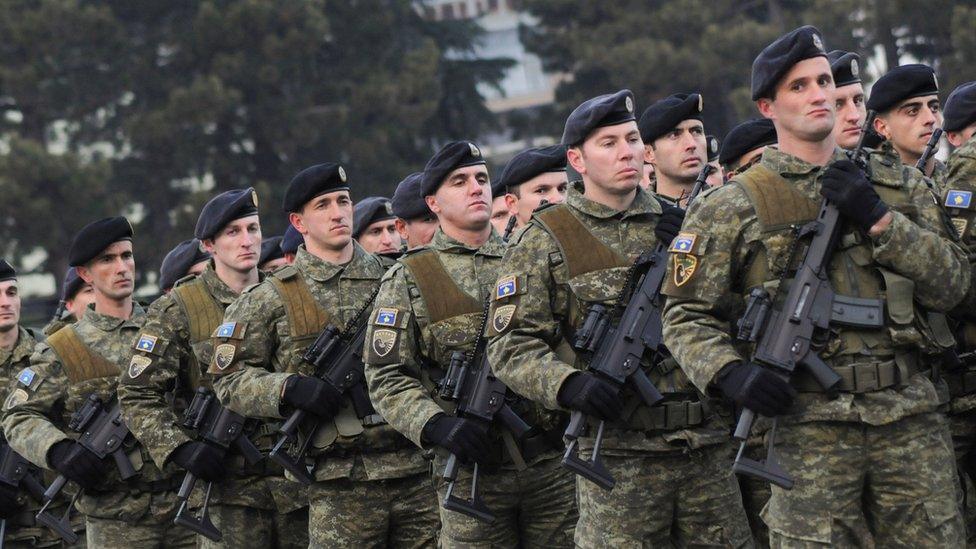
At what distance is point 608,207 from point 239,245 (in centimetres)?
304

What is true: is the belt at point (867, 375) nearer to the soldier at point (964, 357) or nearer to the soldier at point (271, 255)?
the soldier at point (964, 357)

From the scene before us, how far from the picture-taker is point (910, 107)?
25.4 feet

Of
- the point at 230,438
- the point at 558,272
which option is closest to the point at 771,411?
the point at 558,272

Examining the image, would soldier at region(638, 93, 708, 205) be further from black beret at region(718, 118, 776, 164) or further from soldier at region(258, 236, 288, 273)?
soldier at region(258, 236, 288, 273)

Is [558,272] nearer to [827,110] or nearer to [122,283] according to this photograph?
[827,110]

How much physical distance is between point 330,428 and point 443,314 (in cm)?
96

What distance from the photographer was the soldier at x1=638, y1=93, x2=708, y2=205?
813 centimetres

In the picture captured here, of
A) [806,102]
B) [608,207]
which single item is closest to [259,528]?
[608,207]

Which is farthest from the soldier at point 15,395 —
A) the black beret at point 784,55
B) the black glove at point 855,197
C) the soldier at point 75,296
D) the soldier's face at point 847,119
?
the black glove at point 855,197

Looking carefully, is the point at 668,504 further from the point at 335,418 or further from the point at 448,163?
the point at 448,163

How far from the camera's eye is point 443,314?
7410mm

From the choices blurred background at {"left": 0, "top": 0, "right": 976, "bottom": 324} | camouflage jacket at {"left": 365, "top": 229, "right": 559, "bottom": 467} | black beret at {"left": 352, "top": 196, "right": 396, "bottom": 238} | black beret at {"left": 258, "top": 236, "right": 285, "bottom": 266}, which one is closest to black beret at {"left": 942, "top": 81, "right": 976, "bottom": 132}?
camouflage jacket at {"left": 365, "top": 229, "right": 559, "bottom": 467}

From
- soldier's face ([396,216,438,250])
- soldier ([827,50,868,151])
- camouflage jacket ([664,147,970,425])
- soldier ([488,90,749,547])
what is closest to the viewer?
camouflage jacket ([664,147,970,425])

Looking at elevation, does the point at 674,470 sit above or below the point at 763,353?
below
